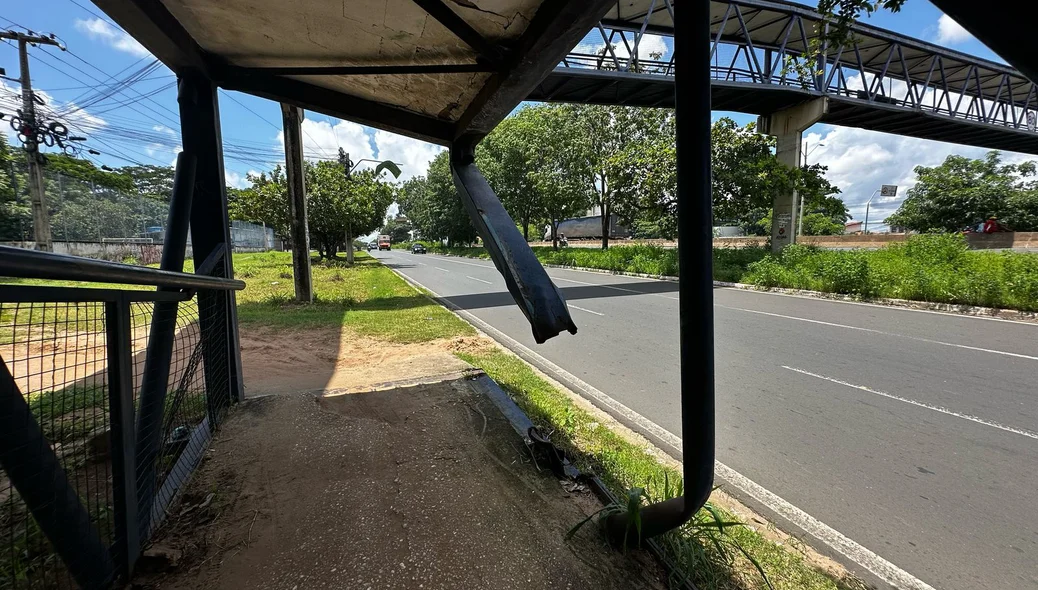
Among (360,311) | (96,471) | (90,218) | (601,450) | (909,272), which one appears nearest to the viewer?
(96,471)

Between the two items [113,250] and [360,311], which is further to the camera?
[113,250]

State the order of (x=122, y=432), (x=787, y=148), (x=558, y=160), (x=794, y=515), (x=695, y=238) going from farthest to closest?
1. (x=558, y=160)
2. (x=787, y=148)
3. (x=794, y=515)
4. (x=122, y=432)
5. (x=695, y=238)

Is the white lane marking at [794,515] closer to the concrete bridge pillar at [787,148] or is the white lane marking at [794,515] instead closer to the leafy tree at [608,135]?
the concrete bridge pillar at [787,148]

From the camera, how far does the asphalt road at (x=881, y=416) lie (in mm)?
2584

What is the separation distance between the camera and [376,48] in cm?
282

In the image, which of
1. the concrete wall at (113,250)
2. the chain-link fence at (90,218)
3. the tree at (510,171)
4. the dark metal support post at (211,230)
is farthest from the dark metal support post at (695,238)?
the tree at (510,171)

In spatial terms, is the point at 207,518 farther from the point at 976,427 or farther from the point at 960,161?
the point at 960,161

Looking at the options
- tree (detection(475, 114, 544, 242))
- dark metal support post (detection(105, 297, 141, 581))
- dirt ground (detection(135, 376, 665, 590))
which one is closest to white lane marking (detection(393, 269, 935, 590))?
dirt ground (detection(135, 376, 665, 590))

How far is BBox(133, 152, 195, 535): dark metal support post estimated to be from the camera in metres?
2.03

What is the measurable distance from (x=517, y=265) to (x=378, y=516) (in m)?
1.54

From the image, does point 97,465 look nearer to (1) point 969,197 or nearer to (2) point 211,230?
(2) point 211,230

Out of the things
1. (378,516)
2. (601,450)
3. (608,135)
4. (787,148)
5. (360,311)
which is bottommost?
(601,450)

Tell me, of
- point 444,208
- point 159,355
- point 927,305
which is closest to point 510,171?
point 444,208

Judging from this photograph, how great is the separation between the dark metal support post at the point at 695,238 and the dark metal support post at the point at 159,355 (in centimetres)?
220
